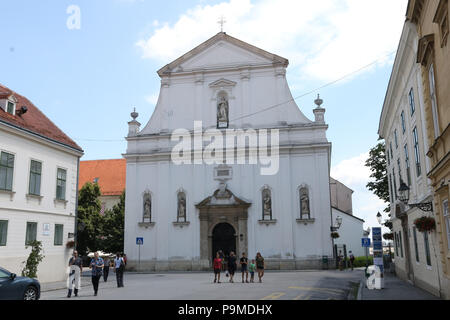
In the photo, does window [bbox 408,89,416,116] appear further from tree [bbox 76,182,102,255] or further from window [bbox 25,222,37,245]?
tree [bbox 76,182,102,255]

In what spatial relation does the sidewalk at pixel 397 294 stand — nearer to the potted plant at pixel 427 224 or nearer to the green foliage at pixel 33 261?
the potted plant at pixel 427 224

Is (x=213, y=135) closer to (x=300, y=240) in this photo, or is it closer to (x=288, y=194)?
(x=288, y=194)

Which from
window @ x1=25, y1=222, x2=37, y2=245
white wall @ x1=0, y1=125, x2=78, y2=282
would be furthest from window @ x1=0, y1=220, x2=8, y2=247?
window @ x1=25, y1=222, x2=37, y2=245

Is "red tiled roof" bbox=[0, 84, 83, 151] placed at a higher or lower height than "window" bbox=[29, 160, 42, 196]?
Result: higher

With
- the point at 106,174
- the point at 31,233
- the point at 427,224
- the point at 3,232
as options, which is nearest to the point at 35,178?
the point at 31,233

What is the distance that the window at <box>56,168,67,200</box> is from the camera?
24.5 metres

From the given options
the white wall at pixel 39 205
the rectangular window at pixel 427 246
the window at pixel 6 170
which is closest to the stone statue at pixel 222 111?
the white wall at pixel 39 205

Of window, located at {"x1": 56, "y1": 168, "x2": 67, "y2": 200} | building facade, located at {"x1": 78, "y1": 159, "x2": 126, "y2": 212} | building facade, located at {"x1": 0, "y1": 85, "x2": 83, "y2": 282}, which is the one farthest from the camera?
building facade, located at {"x1": 78, "y1": 159, "x2": 126, "y2": 212}

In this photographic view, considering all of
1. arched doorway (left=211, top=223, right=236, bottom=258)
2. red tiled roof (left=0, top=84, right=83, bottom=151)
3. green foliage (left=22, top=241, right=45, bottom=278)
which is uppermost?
red tiled roof (left=0, top=84, right=83, bottom=151)

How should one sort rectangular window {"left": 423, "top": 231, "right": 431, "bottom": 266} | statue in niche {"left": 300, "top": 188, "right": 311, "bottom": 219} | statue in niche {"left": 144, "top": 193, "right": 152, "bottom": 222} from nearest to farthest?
1. rectangular window {"left": 423, "top": 231, "right": 431, "bottom": 266}
2. statue in niche {"left": 300, "top": 188, "right": 311, "bottom": 219}
3. statue in niche {"left": 144, "top": 193, "right": 152, "bottom": 222}

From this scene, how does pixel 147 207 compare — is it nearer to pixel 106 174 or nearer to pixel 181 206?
pixel 181 206

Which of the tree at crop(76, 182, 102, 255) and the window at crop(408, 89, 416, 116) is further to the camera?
the tree at crop(76, 182, 102, 255)

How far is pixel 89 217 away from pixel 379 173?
1104 inches
